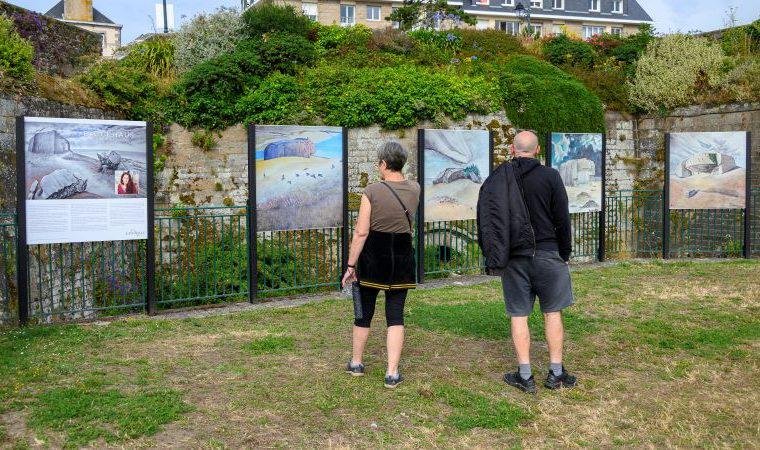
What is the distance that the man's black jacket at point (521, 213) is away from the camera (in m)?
4.99

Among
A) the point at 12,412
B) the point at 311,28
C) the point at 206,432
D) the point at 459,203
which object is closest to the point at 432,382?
the point at 206,432

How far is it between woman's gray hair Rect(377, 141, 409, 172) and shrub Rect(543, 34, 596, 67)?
50.4 feet

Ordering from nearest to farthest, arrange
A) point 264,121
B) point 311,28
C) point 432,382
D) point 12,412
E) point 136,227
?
point 12,412 < point 432,382 < point 136,227 < point 264,121 < point 311,28

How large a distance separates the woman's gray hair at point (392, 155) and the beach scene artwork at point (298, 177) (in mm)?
3724

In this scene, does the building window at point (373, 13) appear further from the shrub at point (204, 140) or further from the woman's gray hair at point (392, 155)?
the woman's gray hair at point (392, 155)

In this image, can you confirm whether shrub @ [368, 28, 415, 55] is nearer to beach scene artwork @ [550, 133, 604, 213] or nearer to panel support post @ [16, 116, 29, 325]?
beach scene artwork @ [550, 133, 604, 213]

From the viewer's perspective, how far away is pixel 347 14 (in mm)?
42438

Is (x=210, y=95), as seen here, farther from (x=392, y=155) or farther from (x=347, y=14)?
(x=347, y=14)

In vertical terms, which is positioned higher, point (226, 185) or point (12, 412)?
point (226, 185)

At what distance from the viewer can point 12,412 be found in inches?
182

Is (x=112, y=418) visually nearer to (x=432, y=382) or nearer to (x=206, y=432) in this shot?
(x=206, y=432)

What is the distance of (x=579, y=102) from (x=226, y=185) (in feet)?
28.3

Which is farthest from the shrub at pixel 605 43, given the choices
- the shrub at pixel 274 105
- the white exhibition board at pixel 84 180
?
the white exhibition board at pixel 84 180

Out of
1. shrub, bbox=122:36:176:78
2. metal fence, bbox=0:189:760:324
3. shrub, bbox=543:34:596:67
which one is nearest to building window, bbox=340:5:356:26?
shrub, bbox=543:34:596:67
